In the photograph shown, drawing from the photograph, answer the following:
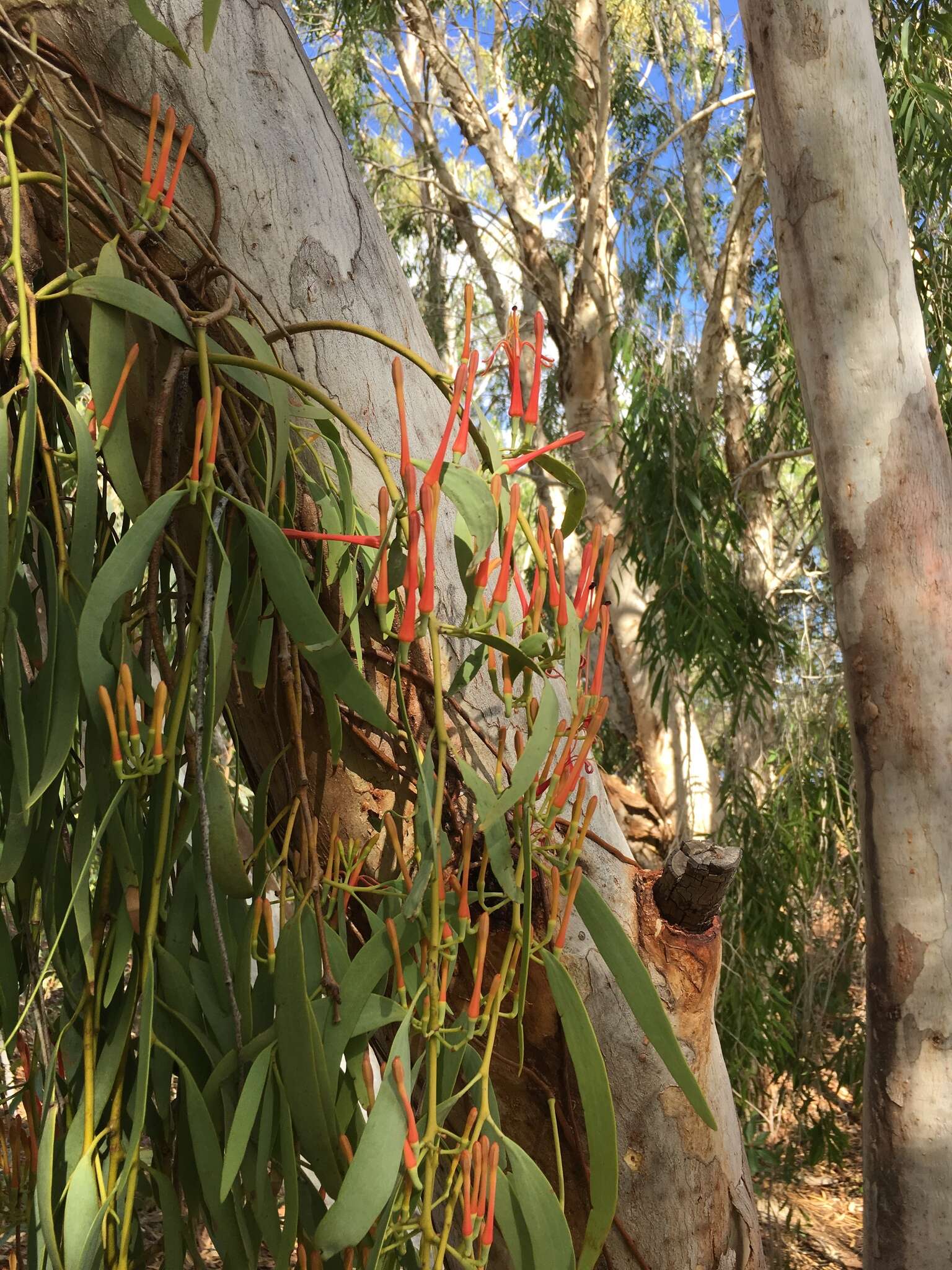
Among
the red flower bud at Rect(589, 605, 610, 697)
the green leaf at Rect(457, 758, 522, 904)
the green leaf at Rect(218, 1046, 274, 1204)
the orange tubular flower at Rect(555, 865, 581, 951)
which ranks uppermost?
the red flower bud at Rect(589, 605, 610, 697)

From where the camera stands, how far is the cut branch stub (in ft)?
2.90

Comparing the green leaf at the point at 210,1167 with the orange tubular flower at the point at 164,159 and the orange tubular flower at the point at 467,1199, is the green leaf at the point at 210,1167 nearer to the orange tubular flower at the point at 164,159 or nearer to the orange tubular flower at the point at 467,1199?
the orange tubular flower at the point at 467,1199

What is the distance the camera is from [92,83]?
780mm

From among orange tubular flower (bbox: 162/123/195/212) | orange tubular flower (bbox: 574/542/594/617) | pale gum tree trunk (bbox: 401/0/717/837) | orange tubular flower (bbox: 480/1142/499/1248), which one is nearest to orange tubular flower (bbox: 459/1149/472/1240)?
orange tubular flower (bbox: 480/1142/499/1248)

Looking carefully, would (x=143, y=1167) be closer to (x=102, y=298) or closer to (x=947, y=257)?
(x=102, y=298)

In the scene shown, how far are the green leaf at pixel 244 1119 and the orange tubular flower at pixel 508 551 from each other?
32cm

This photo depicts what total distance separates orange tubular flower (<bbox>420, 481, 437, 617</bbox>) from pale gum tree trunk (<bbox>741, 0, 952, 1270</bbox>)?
774mm

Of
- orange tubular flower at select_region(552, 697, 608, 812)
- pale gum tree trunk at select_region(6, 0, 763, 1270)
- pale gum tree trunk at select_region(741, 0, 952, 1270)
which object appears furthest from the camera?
pale gum tree trunk at select_region(741, 0, 952, 1270)

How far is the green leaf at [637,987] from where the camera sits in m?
0.66

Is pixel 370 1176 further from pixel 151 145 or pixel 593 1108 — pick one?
pixel 151 145

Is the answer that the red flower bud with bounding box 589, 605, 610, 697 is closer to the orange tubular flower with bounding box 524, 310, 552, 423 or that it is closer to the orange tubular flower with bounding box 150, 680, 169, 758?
the orange tubular flower with bounding box 524, 310, 552, 423

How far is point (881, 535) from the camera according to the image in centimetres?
122

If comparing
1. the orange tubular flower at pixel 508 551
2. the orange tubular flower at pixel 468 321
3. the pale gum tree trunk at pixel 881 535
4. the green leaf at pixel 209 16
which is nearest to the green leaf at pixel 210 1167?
the orange tubular flower at pixel 508 551

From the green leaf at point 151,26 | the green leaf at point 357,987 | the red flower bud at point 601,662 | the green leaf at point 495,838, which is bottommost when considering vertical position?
the green leaf at point 357,987
